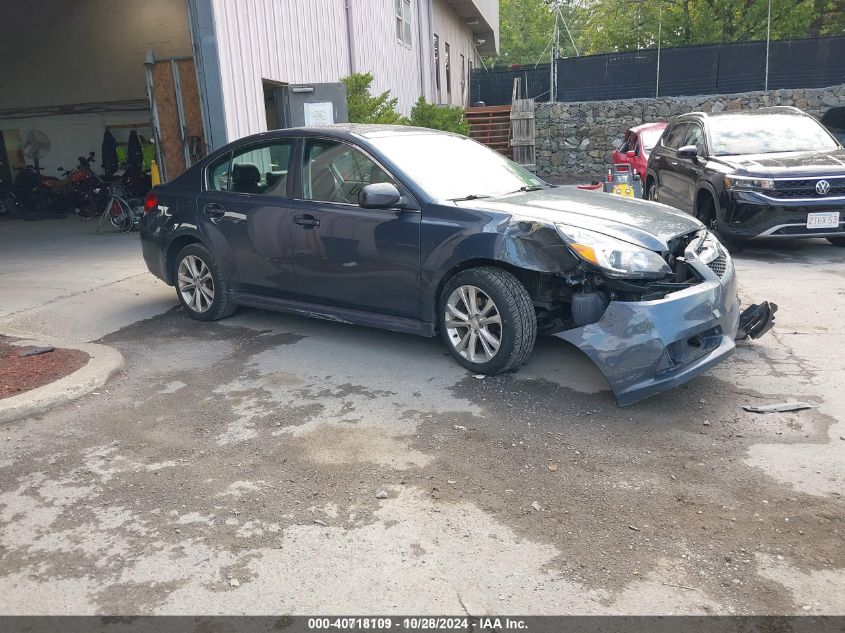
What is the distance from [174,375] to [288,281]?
1187mm

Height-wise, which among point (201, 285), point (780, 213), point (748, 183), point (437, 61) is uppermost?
point (437, 61)

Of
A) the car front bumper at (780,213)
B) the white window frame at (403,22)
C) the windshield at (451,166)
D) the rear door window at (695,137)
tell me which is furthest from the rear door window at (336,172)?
the white window frame at (403,22)

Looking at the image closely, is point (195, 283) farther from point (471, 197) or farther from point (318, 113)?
point (318, 113)

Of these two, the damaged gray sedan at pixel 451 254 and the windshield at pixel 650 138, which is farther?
the windshield at pixel 650 138

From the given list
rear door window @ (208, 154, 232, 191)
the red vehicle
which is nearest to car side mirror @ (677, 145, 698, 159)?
the red vehicle

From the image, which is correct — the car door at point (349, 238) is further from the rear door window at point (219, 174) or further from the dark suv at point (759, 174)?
the dark suv at point (759, 174)

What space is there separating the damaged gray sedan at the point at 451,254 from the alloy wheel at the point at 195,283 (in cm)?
1

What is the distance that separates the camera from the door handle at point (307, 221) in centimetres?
588

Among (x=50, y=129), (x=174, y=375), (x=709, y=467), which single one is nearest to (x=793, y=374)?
(x=709, y=467)

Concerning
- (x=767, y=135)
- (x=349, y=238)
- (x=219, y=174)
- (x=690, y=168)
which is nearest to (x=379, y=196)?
(x=349, y=238)

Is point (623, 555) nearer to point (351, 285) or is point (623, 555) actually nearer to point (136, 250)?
point (351, 285)

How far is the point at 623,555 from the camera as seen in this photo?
3156mm

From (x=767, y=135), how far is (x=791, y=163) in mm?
1170

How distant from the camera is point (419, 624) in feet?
9.04
